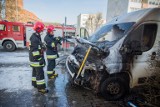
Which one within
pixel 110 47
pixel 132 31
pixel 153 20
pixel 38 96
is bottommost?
pixel 38 96

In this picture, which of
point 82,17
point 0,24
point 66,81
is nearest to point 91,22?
point 82,17

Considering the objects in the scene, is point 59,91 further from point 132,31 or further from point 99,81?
point 132,31

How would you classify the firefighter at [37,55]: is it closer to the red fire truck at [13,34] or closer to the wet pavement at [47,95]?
the wet pavement at [47,95]

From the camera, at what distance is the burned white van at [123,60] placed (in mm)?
4023

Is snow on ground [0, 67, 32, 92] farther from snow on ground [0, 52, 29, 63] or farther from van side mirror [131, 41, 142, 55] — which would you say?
van side mirror [131, 41, 142, 55]

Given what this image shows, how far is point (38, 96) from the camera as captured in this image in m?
4.36

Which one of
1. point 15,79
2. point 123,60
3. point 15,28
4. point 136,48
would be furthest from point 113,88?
point 15,28

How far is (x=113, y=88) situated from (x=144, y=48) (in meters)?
1.35

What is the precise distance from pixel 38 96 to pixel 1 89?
4.17 feet

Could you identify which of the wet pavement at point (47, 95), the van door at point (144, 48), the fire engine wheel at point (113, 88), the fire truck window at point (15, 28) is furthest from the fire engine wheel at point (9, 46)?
the van door at point (144, 48)

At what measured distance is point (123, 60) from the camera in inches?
162

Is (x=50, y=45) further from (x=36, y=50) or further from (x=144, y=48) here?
(x=144, y=48)

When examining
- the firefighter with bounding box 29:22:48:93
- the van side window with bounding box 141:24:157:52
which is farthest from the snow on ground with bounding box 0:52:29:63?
the van side window with bounding box 141:24:157:52

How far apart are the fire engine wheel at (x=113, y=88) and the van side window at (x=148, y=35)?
118 cm
